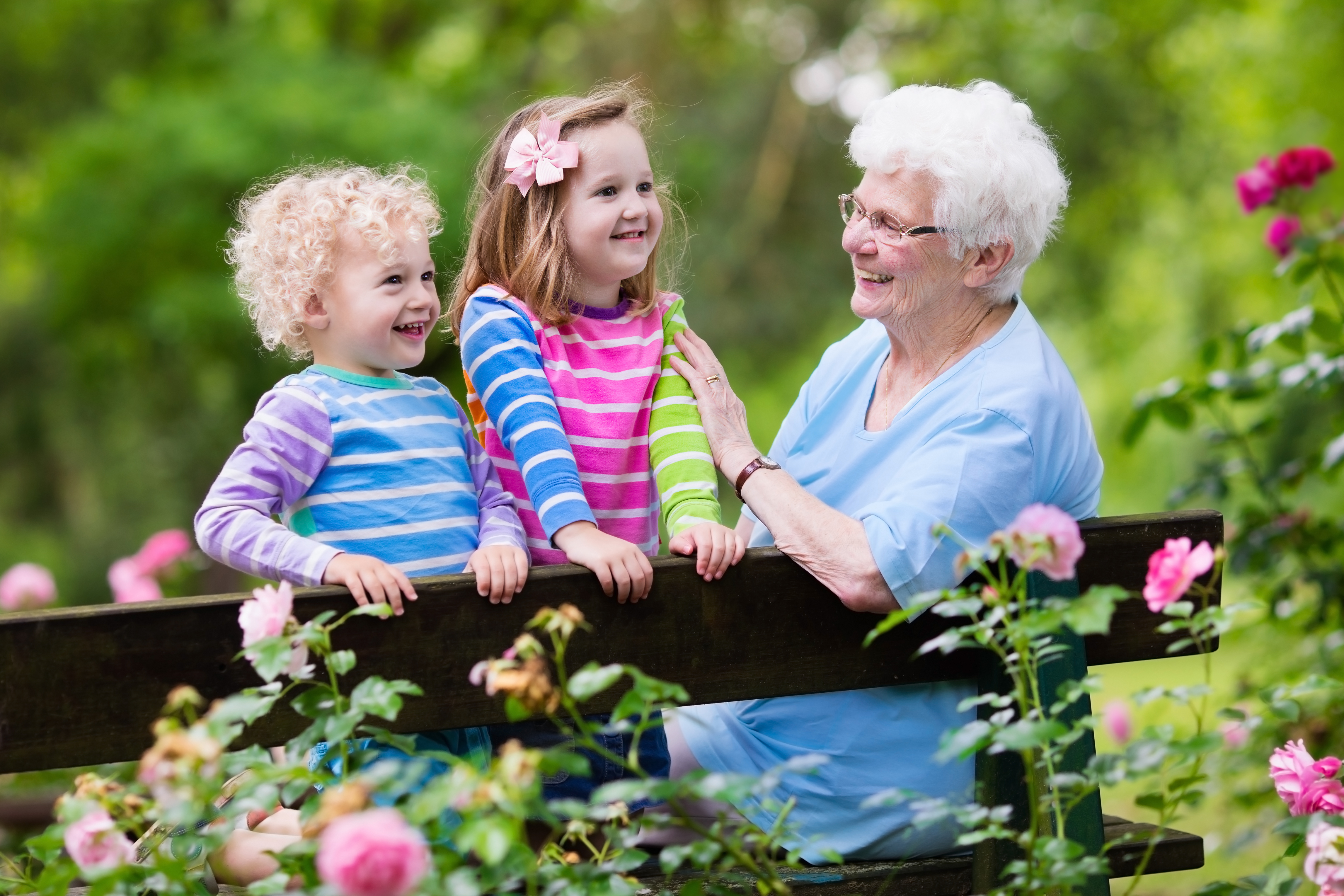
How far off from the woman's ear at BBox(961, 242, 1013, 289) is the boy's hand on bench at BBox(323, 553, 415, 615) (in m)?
1.17

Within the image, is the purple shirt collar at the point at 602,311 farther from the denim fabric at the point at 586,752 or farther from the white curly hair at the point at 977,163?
the denim fabric at the point at 586,752

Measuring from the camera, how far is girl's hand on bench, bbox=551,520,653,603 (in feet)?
6.19

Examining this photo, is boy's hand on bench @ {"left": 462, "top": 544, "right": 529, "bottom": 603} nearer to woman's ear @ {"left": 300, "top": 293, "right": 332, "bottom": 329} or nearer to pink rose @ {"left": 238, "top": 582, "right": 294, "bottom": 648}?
pink rose @ {"left": 238, "top": 582, "right": 294, "bottom": 648}

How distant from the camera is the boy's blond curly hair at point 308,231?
2.23 m

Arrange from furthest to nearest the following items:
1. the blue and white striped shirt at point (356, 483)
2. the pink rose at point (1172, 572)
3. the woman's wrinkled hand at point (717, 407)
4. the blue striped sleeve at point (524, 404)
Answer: the woman's wrinkled hand at point (717, 407) → the blue striped sleeve at point (524, 404) → the blue and white striped shirt at point (356, 483) → the pink rose at point (1172, 572)

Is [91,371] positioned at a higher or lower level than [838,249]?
lower

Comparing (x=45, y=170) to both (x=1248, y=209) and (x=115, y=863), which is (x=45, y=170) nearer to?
(x=1248, y=209)

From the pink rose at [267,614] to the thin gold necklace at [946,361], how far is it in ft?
4.10

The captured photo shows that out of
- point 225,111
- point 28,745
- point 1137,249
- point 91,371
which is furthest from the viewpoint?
point 1137,249

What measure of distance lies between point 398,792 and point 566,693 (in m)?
0.32

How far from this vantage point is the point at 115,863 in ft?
4.91

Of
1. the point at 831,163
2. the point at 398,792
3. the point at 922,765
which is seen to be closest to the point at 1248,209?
the point at 922,765

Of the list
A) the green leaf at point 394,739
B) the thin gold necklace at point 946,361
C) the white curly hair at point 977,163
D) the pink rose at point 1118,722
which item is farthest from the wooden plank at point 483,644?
the pink rose at point 1118,722

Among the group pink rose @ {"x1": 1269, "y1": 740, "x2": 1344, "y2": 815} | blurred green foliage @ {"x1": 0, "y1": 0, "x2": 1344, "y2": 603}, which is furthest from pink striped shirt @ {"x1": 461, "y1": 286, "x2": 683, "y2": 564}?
blurred green foliage @ {"x1": 0, "y1": 0, "x2": 1344, "y2": 603}
